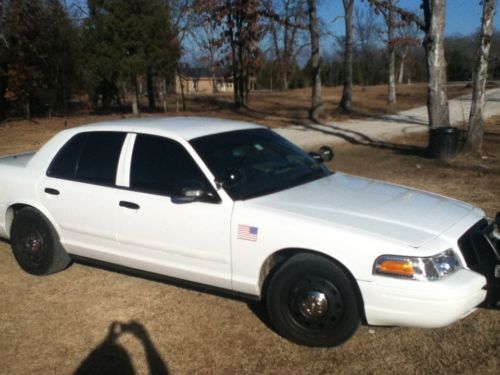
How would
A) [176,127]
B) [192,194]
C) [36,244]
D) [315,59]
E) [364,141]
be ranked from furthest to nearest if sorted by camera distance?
1. [315,59]
2. [364,141]
3. [36,244]
4. [176,127]
5. [192,194]

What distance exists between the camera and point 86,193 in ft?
16.1

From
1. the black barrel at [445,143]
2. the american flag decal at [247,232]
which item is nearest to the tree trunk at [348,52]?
the black barrel at [445,143]

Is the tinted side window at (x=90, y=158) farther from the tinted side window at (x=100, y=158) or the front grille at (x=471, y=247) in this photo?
the front grille at (x=471, y=247)

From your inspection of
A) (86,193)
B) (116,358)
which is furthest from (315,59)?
(116,358)

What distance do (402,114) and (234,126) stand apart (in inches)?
902

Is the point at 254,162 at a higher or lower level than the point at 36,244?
higher

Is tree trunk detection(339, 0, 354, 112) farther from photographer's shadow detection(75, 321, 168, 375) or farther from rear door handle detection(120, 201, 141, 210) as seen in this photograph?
photographer's shadow detection(75, 321, 168, 375)

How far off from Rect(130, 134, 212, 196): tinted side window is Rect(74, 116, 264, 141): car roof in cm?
8

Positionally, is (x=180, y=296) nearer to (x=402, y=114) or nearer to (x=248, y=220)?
(x=248, y=220)

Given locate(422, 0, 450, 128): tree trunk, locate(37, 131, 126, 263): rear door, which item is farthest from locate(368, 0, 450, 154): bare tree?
locate(37, 131, 126, 263): rear door

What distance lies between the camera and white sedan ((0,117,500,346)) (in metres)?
3.64

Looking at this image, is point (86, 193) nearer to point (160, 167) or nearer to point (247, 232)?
point (160, 167)

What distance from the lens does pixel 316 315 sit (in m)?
3.86

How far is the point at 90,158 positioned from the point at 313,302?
97.4 inches
